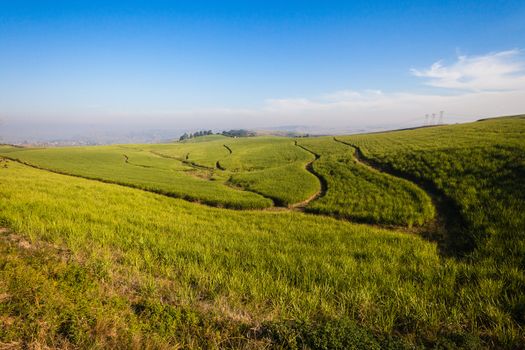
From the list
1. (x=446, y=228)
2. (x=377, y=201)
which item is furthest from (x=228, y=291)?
(x=377, y=201)

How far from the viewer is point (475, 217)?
1022cm

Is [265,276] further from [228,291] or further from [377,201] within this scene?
[377,201]

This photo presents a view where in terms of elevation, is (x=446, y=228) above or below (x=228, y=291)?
below

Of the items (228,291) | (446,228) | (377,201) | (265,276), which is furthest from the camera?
(377,201)

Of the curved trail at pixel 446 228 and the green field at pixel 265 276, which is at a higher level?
the green field at pixel 265 276

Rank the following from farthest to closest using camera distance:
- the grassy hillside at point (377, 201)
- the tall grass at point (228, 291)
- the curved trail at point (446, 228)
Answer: the grassy hillside at point (377, 201) → the curved trail at point (446, 228) → the tall grass at point (228, 291)

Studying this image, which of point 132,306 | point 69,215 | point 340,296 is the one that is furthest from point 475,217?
point 69,215

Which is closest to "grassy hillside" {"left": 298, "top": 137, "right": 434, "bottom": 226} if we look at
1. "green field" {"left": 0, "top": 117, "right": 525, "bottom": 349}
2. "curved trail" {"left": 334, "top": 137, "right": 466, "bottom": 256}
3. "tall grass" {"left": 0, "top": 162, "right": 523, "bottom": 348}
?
"green field" {"left": 0, "top": 117, "right": 525, "bottom": 349}

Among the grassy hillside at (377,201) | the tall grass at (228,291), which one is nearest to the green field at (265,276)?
the tall grass at (228,291)

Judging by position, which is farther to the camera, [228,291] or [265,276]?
[265,276]

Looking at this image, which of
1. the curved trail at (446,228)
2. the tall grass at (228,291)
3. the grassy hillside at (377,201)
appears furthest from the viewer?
the grassy hillside at (377,201)

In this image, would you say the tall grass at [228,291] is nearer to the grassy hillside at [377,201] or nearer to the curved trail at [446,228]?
the curved trail at [446,228]

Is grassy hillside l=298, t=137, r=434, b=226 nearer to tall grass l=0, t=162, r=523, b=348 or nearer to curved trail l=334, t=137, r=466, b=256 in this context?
curved trail l=334, t=137, r=466, b=256

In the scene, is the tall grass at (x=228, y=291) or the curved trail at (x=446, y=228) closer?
the tall grass at (x=228, y=291)
